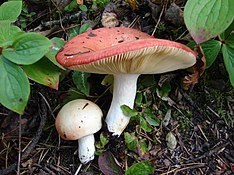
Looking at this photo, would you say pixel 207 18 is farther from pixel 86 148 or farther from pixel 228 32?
pixel 86 148

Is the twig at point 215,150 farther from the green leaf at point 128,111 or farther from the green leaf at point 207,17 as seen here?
the green leaf at point 207,17

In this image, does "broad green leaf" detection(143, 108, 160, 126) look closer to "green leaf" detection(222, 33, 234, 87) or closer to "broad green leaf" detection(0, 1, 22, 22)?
"green leaf" detection(222, 33, 234, 87)

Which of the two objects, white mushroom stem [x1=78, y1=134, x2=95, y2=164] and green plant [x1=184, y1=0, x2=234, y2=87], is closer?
green plant [x1=184, y1=0, x2=234, y2=87]

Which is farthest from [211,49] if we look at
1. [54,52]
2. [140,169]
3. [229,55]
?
[54,52]

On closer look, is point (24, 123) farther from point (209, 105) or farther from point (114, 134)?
point (209, 105)

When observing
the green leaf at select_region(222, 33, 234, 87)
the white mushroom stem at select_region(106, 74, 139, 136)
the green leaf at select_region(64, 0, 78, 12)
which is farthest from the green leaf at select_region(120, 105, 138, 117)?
the green leaf at select_region(64, 0, 78, 12)

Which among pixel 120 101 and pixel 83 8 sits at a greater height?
pixel 83 8
